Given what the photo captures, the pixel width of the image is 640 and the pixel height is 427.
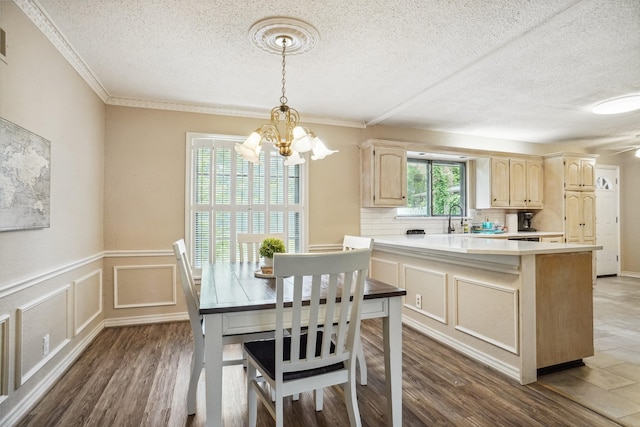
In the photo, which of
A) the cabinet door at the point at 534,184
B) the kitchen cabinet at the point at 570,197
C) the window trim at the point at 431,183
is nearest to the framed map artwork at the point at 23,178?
the window trim at the point at 431,183

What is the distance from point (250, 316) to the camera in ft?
5.29

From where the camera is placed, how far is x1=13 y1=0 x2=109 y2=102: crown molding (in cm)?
211

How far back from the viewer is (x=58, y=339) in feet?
8.41

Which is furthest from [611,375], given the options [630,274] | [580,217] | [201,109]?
[630,274]

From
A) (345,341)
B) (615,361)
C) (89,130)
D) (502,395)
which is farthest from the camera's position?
(89,130)

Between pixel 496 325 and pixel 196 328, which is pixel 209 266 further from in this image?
pixel 496 325

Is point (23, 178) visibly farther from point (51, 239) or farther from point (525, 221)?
point (525, 221)

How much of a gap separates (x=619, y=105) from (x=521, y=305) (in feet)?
9.83

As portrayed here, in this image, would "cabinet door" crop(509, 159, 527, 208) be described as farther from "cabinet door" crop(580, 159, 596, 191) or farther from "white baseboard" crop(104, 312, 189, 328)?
"white baseboard" crop(104, 312, 189, 328)

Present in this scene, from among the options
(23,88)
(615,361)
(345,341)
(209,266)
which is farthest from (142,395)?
(615,361)

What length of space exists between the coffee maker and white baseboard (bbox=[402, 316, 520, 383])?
3310mm

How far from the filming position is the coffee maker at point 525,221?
5711 millimetres

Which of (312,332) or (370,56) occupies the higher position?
(370,56)

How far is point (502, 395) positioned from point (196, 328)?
2.02 meters
